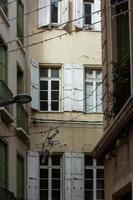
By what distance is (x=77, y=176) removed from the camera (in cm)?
2652

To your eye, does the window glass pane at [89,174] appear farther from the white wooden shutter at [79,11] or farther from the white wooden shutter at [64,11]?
the white wooden shutter at [64,11]

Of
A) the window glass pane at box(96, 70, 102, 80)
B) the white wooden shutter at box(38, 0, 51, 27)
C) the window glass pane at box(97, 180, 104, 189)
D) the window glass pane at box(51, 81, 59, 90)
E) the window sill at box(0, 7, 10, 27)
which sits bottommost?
the window glass pane at box(97, 180, 104, 189)

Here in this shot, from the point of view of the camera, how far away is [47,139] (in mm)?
26703

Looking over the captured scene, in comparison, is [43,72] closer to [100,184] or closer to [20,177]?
[20,177]

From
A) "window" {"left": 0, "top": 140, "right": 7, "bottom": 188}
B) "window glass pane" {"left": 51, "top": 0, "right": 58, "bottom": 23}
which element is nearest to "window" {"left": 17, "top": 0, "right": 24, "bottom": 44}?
"window glass pane" {"left": 51, "top": 0, "right": 58, "bottom": 23}

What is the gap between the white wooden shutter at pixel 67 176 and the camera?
2639 cm

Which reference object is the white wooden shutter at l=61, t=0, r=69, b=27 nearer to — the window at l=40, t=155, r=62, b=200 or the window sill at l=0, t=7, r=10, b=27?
the window sill at l=0, t=7, r=10, b=27

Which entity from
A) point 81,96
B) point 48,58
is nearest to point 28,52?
point 48,58

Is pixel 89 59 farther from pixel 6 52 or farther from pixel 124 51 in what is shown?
pixel 124 51

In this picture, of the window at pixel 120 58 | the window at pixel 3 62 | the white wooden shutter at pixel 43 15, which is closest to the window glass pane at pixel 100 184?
the window at pixel 3 62

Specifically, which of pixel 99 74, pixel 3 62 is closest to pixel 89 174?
pixel 99 74

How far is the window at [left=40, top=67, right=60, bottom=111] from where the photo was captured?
2745cm

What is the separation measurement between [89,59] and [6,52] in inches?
191

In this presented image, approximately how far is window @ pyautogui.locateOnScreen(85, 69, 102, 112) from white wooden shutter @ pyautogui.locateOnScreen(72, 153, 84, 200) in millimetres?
1975
